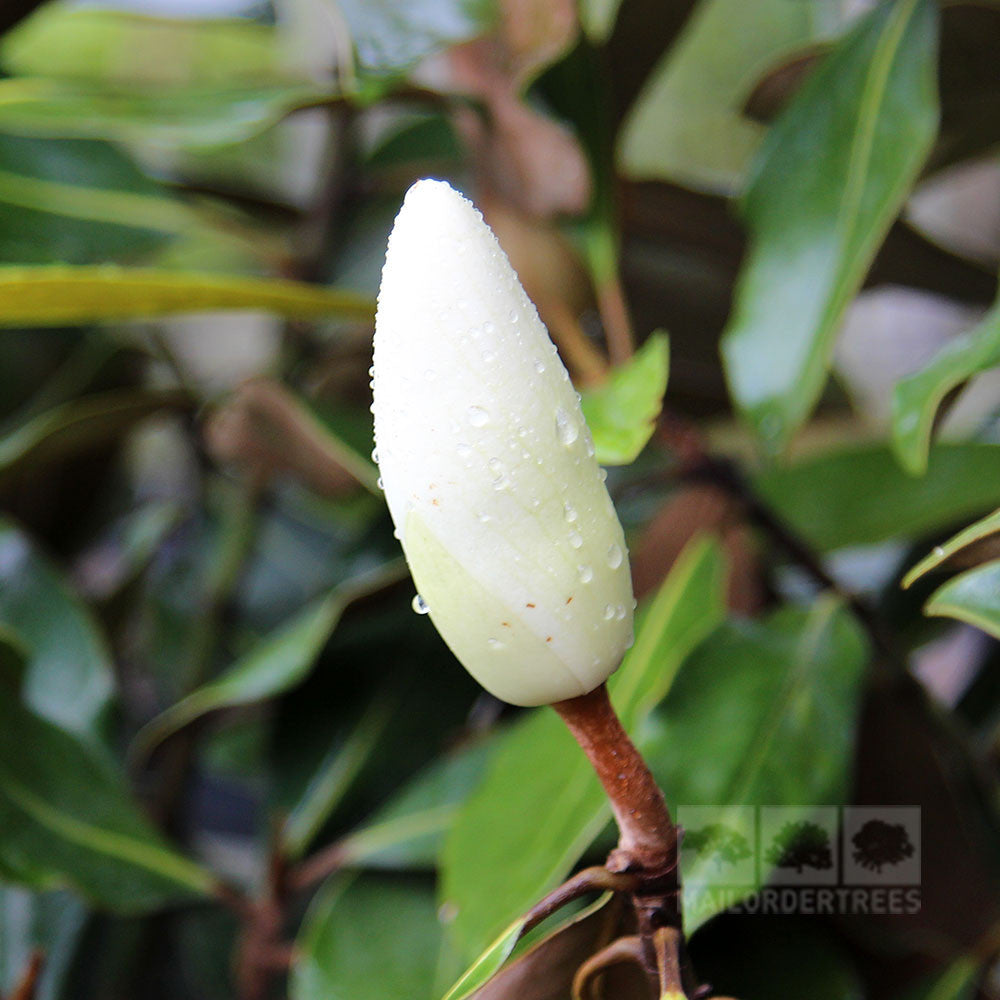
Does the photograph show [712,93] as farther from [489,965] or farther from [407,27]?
[489,965]

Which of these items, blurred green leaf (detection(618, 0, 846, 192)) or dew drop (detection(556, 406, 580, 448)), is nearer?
dew drop (detection(556, 406, 580, 448))

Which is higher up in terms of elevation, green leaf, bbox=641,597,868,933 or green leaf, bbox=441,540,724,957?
green leaf, bbox=641,597,868,933

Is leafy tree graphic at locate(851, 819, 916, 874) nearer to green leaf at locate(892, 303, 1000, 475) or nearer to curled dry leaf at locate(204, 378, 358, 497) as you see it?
green leaf at locate(892, 303, 1000, 475)

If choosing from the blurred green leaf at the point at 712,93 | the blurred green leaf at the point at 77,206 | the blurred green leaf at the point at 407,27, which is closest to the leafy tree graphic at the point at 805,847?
the blurred green leaf at the point at 407,27

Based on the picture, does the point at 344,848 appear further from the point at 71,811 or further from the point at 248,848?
the point at 248,848

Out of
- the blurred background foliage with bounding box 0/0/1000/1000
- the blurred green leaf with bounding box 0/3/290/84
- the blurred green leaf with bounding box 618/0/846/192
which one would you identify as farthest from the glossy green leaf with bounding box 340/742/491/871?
the blurred green leaf with bounding box 0/3/290/84

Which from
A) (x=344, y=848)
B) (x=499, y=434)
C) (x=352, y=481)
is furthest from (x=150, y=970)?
(x=499, y=434)

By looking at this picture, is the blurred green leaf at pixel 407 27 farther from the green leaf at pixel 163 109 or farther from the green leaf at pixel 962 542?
the green leaf at pixel 962 542
